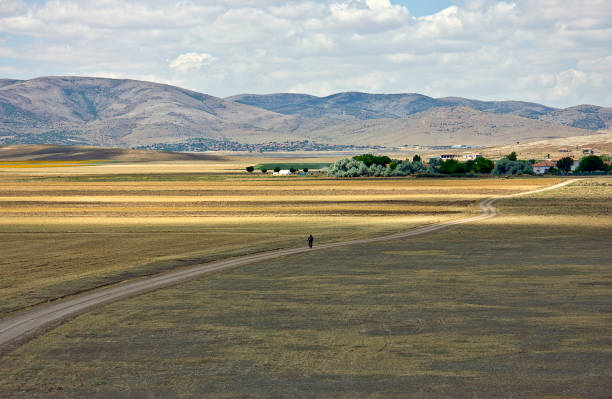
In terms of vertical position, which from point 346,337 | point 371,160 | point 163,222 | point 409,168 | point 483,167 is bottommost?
point 163,222

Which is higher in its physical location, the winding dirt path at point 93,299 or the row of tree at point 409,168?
the row of tree at point 409,168

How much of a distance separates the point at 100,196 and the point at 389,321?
278 ft

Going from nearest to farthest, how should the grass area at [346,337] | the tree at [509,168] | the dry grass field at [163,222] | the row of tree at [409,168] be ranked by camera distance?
the grass area at [346,337] < the dry grass field at [163,222] < the row of tree at [409,168] < the tree at [509,168]

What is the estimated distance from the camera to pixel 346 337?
79.2ft

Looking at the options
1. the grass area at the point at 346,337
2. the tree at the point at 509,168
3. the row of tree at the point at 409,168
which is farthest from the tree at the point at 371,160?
the grass area at the point at 346,337

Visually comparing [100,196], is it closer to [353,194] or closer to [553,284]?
[353,194]

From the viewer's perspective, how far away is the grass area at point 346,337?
19203 millimetres

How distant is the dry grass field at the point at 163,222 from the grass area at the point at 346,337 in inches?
274

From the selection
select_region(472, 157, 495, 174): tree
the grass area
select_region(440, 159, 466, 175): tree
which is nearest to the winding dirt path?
the grass area

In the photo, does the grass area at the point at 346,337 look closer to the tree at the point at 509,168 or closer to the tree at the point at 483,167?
the tree at the point at 509,168

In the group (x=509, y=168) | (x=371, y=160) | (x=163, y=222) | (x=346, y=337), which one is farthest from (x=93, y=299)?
(x=509, y=168)

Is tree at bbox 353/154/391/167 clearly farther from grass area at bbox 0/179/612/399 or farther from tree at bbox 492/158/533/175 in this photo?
grass area at bbox 0/179/612/399

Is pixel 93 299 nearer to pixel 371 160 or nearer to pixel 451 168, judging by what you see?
pixel 451 168

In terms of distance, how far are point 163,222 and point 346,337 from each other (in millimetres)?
47168
